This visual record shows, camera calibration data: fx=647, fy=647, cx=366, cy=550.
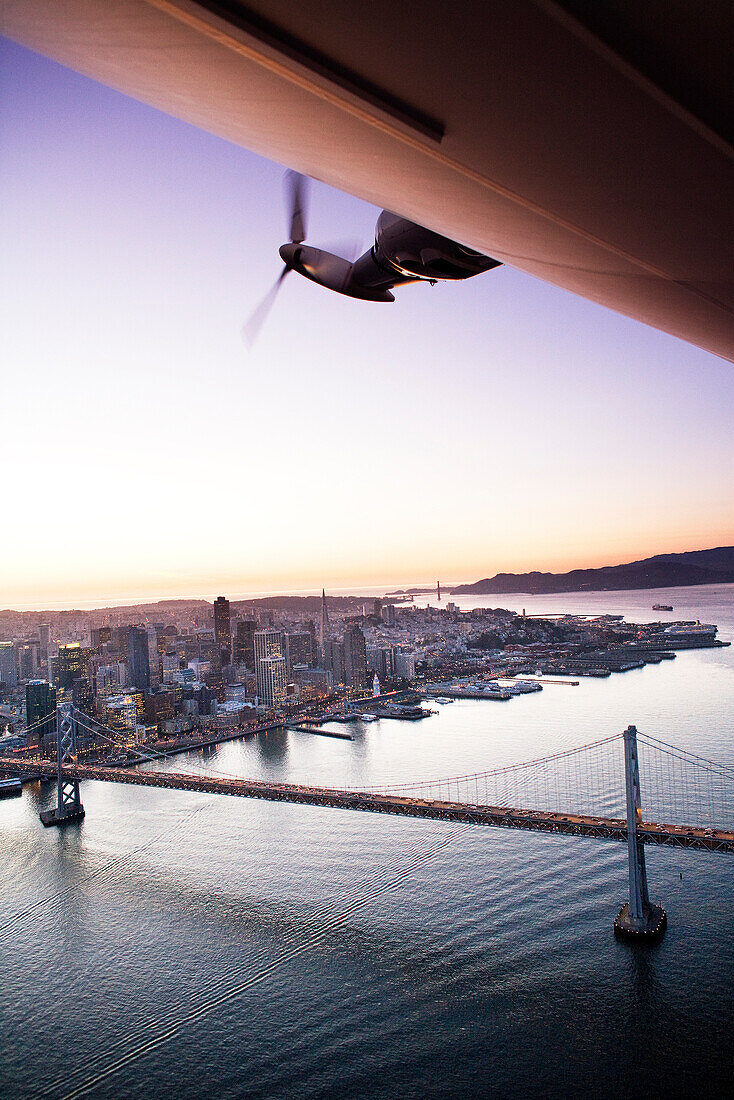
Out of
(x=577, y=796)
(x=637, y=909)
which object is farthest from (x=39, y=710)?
(x=637, y=909)

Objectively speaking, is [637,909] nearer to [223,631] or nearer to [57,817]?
[57,817]

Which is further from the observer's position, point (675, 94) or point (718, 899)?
point (718, 899)

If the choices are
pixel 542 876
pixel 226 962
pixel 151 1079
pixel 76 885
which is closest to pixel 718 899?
pixel 542 876

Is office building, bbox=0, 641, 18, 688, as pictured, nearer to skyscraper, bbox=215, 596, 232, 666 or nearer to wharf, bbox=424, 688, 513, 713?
skyscraper, bbox=215, 596, 232, 666

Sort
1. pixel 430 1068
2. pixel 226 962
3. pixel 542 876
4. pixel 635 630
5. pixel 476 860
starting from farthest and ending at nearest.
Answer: pixel 635 630 < pixel 476 860 < pixel 542 876 < pixel 226 962 < pixel 430 1068

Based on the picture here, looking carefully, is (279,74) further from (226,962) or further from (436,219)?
(226,962)

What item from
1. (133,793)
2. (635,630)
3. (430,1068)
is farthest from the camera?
(635,630)

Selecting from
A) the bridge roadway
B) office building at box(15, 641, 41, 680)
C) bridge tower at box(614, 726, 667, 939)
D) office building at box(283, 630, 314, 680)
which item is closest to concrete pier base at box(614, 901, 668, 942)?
bridge tower at box(614, 726, 667, 939)
